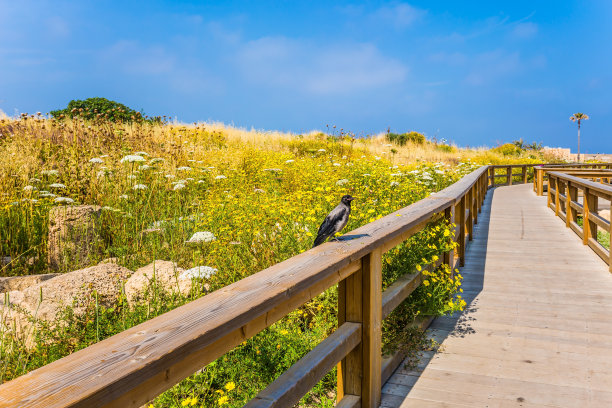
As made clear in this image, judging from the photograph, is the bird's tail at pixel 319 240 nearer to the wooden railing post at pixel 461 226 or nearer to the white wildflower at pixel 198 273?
the white wildflower at pixel 198 273

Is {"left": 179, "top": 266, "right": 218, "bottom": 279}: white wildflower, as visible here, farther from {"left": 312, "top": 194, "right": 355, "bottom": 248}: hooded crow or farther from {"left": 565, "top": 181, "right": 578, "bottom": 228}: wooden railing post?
{"left": 565, "top": 181, "right": 578, "bottom": 228}: wooden railing post

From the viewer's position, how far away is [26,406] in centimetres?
101

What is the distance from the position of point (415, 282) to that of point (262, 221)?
8.45ft

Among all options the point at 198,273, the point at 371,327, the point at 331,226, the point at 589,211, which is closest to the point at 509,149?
the point at 589,211

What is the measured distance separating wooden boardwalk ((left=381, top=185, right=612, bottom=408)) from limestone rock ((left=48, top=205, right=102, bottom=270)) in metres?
4.88

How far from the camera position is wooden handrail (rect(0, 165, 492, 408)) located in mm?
1125

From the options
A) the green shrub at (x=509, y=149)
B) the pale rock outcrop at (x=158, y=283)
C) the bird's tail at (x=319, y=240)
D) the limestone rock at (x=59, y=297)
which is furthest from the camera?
the green shrub at (x=509, y=149)

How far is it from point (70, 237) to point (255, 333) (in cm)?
580

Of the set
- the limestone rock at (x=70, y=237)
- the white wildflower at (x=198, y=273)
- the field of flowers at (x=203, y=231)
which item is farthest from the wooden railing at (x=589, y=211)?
the limestone rock at (x=70, y=237)

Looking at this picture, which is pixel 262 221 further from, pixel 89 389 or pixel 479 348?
pixel 89 389

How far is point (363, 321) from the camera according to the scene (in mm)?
2799

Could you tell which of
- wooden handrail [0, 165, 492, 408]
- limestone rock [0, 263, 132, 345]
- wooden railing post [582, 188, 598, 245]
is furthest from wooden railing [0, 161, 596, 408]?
wooden railing post [582, 188, 598, 245]

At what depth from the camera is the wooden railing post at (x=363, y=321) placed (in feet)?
9.13

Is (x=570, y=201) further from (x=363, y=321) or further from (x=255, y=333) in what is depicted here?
(x=255, y=333)
